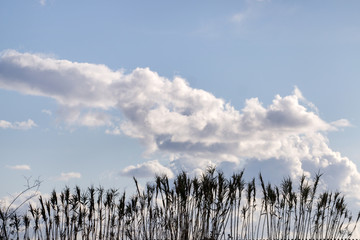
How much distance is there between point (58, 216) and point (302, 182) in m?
9.51

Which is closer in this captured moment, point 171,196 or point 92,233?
point 171,196

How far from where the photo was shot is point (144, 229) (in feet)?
53.6

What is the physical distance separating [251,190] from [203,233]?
3.50 meters

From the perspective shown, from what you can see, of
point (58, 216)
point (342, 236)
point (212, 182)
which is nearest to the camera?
point (212, 182)

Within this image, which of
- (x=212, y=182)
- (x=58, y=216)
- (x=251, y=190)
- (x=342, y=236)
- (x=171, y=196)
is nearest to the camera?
(x=212, y=182)

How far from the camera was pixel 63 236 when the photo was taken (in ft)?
56.9

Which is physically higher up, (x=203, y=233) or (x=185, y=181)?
(x=185, y=181)

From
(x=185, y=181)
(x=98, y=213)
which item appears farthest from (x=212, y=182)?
(x=98, y=213)

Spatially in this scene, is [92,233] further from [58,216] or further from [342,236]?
[342,236]

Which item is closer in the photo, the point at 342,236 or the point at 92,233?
the point at 92,233

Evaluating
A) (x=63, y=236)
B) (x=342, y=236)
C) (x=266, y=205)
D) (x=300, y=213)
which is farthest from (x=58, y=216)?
(x=342, y=236)

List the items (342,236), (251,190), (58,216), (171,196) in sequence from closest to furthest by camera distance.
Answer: (171,196) < (251,190) < (58,216) < (342,236)

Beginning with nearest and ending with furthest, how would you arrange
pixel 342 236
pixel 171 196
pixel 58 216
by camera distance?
pixel 171 196, pixel 58 216, pixel 342 236

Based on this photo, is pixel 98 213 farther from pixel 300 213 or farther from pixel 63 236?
pixel 300 213
